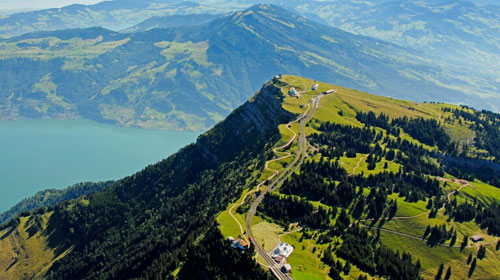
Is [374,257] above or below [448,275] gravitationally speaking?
above

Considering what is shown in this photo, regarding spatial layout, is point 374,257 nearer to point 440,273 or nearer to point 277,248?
point 440,273

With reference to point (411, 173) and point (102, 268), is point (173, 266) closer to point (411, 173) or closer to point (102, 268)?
point (102, 268)

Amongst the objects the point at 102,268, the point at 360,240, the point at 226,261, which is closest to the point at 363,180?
the point at 360,240

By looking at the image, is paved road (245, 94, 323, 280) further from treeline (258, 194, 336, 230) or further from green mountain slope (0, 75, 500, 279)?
treeline (258, 194, 336, 230)

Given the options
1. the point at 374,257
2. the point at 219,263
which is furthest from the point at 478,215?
the point at 219,263

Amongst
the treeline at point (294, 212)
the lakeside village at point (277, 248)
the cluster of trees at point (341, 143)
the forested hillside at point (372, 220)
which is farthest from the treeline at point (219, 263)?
the cluster of trees at point (341, 143)

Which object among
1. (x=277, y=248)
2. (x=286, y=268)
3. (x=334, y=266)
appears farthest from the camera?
(x=277, y=248)

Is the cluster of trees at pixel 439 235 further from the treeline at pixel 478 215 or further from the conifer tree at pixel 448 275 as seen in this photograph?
the treeline at pixel 478 215

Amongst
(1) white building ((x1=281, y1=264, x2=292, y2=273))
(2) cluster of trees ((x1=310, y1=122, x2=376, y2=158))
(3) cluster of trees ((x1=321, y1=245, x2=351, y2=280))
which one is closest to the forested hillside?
(3) cluster of trees ((x1=321, y1=245, x2=351, y2=280))
